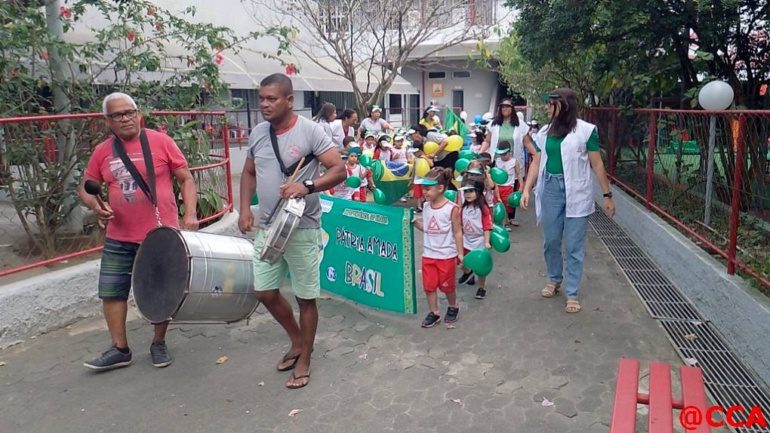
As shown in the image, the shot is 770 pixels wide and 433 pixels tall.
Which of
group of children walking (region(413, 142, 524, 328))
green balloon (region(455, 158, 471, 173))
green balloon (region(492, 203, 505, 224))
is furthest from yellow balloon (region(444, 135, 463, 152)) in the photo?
group of children walking (region(413, 142, 524, 328))

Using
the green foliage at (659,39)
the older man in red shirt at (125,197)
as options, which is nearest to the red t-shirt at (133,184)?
the older man in red shirt at (125,197)

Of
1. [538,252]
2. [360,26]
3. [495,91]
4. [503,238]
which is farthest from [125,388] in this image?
[495,91]

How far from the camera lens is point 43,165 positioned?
17.7 feet

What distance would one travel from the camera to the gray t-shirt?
11.6ft

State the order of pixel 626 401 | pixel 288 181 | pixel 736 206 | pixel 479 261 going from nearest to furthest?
1. pixel 626 401
2. pixel 288 181
3. pixel 736 206
4. pixel 479 261

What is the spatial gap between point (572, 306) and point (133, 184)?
11.1 feet

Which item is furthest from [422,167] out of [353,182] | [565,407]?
[565,407]

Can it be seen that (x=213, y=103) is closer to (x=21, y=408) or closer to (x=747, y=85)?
(x=21, y=408)

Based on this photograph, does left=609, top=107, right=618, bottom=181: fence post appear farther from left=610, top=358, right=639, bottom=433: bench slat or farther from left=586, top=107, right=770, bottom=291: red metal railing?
left=610, top=358, right=639, bottom=433: bench slat

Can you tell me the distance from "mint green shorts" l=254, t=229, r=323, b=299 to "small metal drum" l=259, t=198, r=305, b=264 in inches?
8.0

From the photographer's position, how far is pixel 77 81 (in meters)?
6.10

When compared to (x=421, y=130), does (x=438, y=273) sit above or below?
below

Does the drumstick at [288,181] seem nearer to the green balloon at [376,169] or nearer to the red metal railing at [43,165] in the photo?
the red metal railing at [43,165]

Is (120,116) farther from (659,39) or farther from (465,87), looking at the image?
(465,87)
